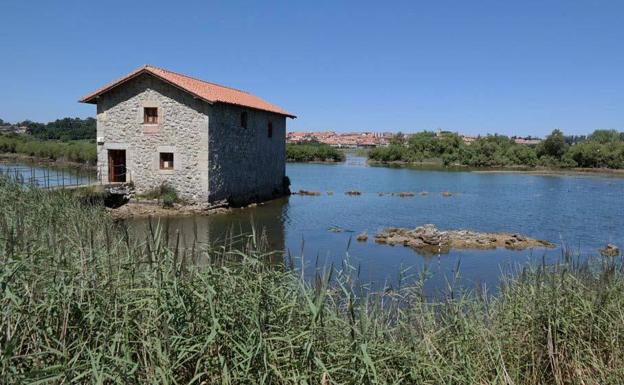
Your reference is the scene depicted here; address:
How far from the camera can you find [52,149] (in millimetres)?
52875

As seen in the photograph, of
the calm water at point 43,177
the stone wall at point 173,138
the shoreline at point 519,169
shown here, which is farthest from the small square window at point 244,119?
the shoreline at point 519,169

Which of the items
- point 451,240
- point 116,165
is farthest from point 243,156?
point 451,240

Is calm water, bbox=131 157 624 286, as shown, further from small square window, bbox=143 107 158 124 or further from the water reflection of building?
Answer: small square window, bbox=143 107 158 124

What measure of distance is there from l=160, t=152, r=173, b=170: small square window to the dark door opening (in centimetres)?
196

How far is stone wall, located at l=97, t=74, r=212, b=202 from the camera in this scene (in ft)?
68.4

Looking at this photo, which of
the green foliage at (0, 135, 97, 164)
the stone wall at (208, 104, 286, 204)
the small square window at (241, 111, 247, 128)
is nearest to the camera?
the stone wall at (208, 104, 286, 204)

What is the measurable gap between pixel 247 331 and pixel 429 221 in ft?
62.4

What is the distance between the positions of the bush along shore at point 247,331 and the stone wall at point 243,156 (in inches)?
652

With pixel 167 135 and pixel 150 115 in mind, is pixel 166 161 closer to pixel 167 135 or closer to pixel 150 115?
pixel 167 135

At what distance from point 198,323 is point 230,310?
0.28m

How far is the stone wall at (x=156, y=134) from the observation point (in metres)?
20.9

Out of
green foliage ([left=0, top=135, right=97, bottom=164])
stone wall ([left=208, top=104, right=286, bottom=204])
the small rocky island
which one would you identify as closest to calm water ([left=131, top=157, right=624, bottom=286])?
the small rocky island

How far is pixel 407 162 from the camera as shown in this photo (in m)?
82.0

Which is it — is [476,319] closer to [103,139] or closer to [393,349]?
[393,349]
